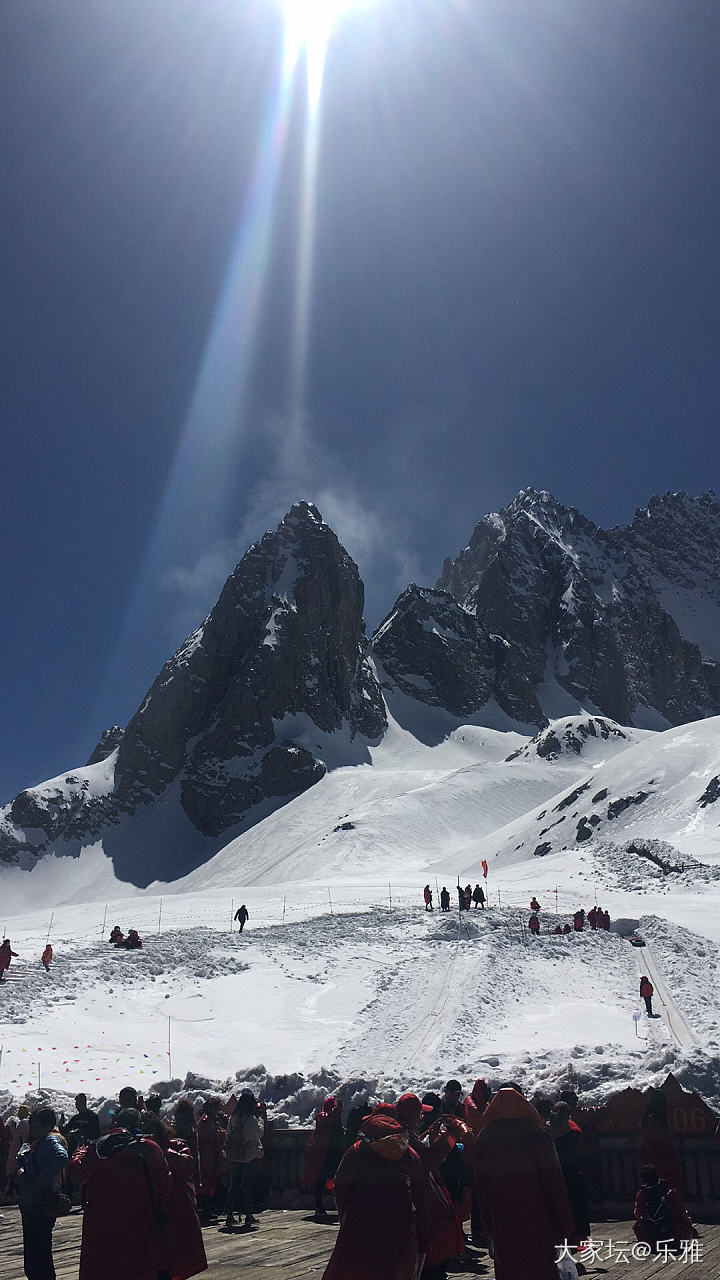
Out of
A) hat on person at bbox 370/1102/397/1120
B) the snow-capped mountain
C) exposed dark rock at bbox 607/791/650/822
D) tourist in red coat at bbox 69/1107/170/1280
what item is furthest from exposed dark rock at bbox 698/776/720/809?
tourist in red coat at bbox 69/1107/170/1280

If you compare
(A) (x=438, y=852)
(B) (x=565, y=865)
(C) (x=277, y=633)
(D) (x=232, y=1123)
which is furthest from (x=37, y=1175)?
(C) (x=277, y=633)

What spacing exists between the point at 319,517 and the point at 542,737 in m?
73.4

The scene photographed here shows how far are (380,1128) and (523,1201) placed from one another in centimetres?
102

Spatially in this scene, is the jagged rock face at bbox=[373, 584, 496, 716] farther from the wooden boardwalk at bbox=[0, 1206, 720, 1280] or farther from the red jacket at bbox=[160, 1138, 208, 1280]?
the red jacket at bbox=[160, 1138, 208, 1280]

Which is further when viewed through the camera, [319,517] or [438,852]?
[319,517]

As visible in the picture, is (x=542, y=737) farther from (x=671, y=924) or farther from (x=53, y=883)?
(x=671, y=924)

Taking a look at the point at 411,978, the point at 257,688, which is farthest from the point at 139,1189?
the point at 257,688

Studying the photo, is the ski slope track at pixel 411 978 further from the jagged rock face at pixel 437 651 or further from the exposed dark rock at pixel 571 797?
the jagged rock face at pixel 437 651

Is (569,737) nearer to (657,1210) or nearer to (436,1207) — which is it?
(657,1210)

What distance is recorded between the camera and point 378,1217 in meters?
4.13

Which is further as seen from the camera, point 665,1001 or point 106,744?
point 106,744

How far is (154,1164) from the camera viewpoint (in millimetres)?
4680

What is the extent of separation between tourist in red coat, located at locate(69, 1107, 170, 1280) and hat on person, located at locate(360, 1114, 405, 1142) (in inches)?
52.9

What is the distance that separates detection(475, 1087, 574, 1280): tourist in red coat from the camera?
450 cm
